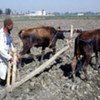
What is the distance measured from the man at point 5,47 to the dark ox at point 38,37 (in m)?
4.50

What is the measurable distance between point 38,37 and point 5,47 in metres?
5.22

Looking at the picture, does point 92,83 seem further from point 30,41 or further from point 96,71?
point 30,41

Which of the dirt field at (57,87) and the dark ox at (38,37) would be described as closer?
the dirt field at (57,87)

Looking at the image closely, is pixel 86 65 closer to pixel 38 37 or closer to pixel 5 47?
pixel 5 47

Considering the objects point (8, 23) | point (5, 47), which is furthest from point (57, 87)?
point (8, 23)

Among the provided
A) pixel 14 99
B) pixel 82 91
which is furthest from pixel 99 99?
pixel 14 99

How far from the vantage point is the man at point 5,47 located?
9.54m

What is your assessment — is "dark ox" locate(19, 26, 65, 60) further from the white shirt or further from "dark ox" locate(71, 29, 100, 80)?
the white shirt

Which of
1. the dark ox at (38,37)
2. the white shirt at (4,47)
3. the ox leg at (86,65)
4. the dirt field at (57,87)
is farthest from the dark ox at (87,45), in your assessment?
the dark ox at (38,37)

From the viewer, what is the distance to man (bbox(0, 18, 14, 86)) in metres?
9.54

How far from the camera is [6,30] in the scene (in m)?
9.82

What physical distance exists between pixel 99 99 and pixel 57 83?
195cm

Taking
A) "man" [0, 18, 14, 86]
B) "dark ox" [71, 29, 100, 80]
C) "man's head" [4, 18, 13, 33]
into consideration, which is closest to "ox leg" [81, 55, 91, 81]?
"dark ox" [71, 29, 100, 80]

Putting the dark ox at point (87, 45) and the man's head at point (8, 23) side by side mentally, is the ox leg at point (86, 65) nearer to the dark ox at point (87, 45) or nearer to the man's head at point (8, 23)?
the dark ox at point (87, 45)
